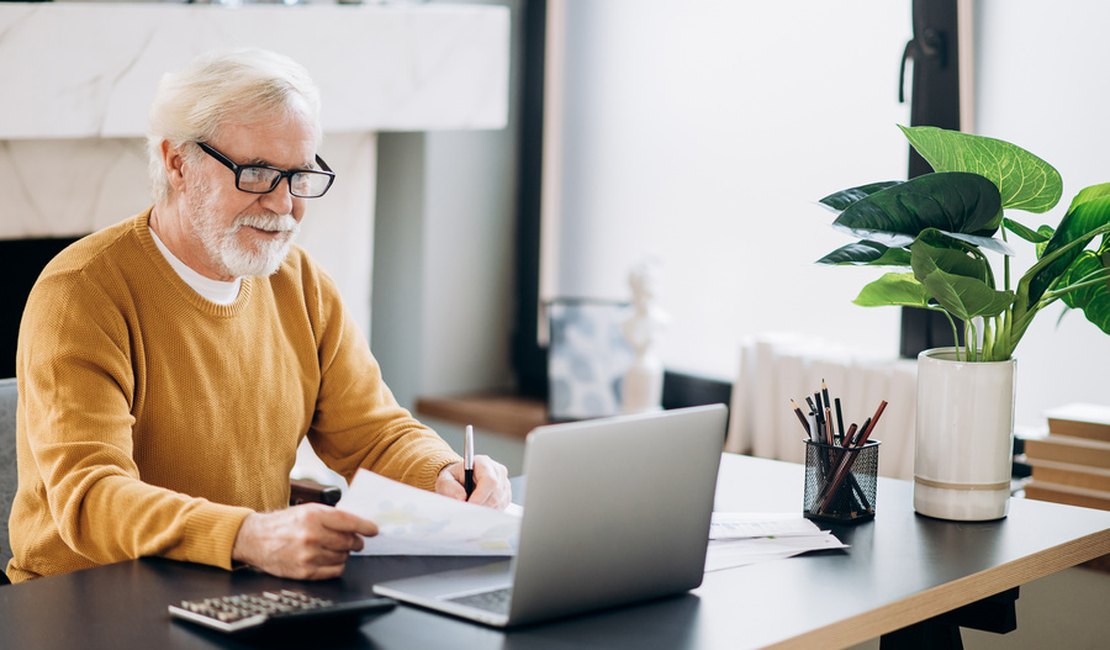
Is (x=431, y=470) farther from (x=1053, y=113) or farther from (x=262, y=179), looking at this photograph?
(x=1053, y=113)

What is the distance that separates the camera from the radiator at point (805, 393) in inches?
111

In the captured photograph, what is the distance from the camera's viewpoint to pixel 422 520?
5.07 ft

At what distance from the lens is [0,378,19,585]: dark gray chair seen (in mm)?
2068

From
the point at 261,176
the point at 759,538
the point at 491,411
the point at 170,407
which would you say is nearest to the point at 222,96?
the point at 261,176

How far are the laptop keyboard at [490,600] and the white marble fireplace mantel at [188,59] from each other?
4.92ft

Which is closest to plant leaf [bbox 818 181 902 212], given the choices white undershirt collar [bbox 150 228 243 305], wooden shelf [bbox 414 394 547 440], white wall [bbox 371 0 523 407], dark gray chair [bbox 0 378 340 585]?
white undershirt collar [bbox 150 228 243 305]

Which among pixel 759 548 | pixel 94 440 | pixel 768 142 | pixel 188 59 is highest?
pixel 188 59

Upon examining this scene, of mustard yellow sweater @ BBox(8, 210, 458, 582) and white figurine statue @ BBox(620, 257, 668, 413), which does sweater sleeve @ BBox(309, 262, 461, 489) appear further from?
white figurine statue @ BBox(620, 257, 668, 413)

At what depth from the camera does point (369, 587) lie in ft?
4.97

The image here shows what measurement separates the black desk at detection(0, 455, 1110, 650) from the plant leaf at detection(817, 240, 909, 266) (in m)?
0.33

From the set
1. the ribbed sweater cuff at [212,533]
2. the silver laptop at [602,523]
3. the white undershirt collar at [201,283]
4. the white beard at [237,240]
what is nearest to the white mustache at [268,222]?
the white beard at [237,240]

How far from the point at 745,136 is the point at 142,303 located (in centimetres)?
173

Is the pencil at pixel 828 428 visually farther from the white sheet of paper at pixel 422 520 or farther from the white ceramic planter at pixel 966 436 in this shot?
the white sheet of paper at pixel 422 520

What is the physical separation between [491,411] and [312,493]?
1293mm
